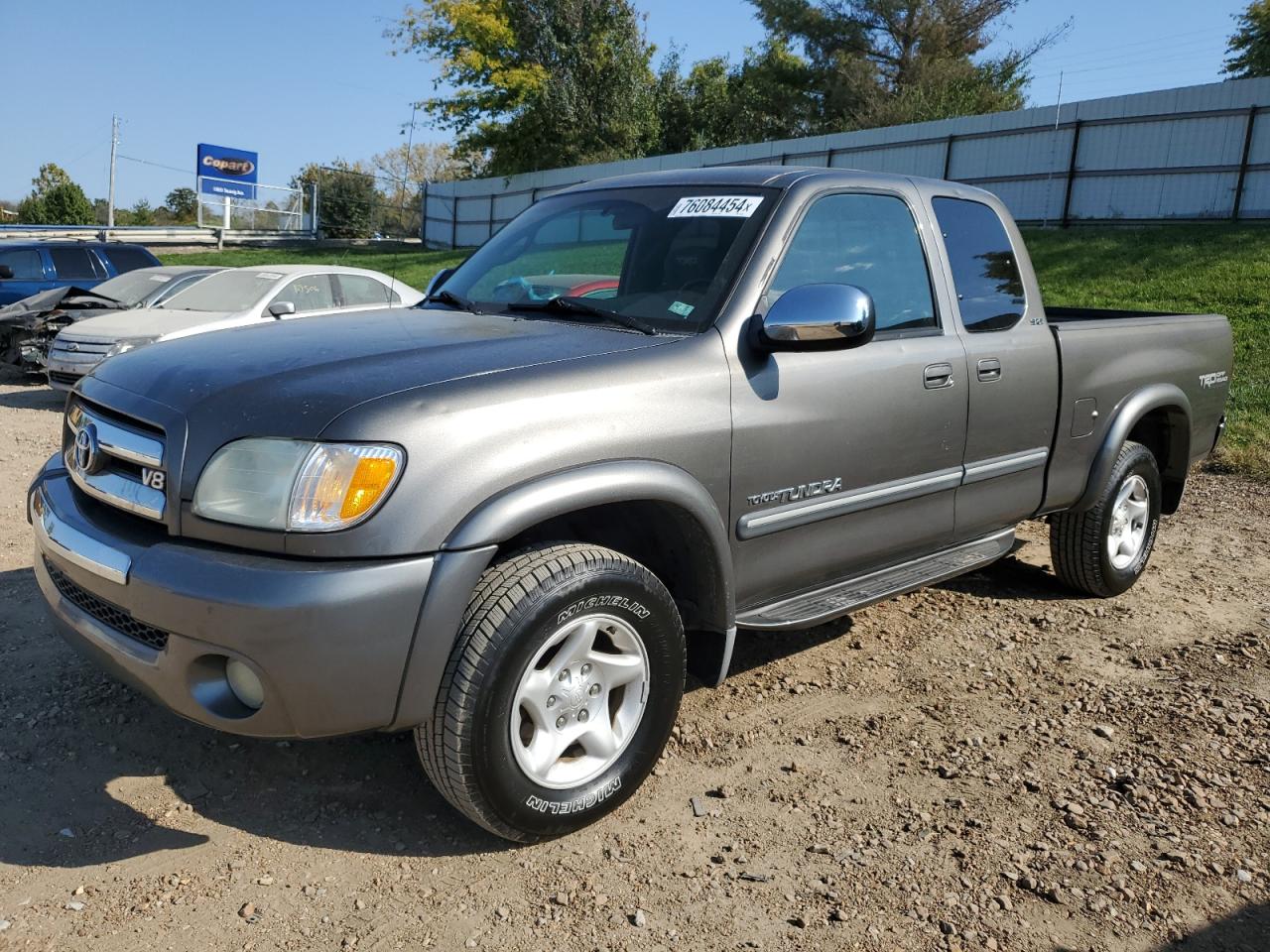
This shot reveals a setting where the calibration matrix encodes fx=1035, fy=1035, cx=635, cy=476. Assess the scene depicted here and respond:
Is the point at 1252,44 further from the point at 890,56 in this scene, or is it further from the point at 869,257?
the point at 869,257

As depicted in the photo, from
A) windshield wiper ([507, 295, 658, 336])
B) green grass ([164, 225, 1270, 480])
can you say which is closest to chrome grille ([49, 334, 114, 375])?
windshield wiper ([507, 295, 658, 336])

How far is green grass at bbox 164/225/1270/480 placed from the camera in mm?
8977

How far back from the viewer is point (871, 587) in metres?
3.79

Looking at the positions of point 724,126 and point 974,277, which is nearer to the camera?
point 974,277

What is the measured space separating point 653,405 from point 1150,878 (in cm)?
189

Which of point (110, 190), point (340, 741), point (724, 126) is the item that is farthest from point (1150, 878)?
point (110, 190)

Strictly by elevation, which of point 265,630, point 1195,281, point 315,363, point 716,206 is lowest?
point 265,630

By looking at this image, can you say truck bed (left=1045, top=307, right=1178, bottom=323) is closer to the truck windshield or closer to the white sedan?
the truck windshield

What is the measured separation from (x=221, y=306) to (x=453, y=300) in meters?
7.34

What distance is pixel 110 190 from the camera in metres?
55.5

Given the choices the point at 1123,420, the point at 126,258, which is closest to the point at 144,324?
the point at 126,258

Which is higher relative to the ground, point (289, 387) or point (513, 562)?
point (289, 387)

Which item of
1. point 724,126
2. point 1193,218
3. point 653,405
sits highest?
point 724,126

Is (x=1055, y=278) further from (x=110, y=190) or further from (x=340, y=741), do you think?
(x=110, y=190)
